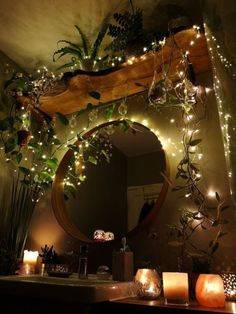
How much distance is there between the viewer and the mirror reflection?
4.96 ft

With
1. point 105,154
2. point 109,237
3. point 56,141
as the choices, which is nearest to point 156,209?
point 109,237

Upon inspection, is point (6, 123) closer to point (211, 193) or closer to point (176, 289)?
point (211, 193)

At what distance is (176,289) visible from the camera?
99 cm

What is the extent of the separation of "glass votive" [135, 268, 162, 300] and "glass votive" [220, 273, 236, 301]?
0.79 feet

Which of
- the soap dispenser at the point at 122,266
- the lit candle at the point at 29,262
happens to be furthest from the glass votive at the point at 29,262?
the soap dispenser at the point at 122,266

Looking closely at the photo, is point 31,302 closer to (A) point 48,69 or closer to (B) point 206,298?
(B) point 206,298

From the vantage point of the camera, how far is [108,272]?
1383mm

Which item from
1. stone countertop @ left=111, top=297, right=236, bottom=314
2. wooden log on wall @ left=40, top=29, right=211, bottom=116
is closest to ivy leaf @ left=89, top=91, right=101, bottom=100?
wooden log on wall @ left=40, top=29, right=211, bottom=116

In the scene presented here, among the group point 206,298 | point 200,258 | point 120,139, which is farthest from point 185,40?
point 206,298

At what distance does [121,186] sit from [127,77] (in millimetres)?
600

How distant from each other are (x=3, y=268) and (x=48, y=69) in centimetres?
137

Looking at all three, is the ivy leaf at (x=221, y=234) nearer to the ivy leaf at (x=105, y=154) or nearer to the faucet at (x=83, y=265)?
the faucet at (x=83, y=265)

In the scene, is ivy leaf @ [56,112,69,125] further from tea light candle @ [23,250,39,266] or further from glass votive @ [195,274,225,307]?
glass votive @ [195,274,225,307]

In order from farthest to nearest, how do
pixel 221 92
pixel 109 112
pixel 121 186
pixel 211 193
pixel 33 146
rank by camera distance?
1. pixel 33 146
2. pixel 109 112
3. pixel 121 186
4. pixel 211 193
5. pixel 221 92
